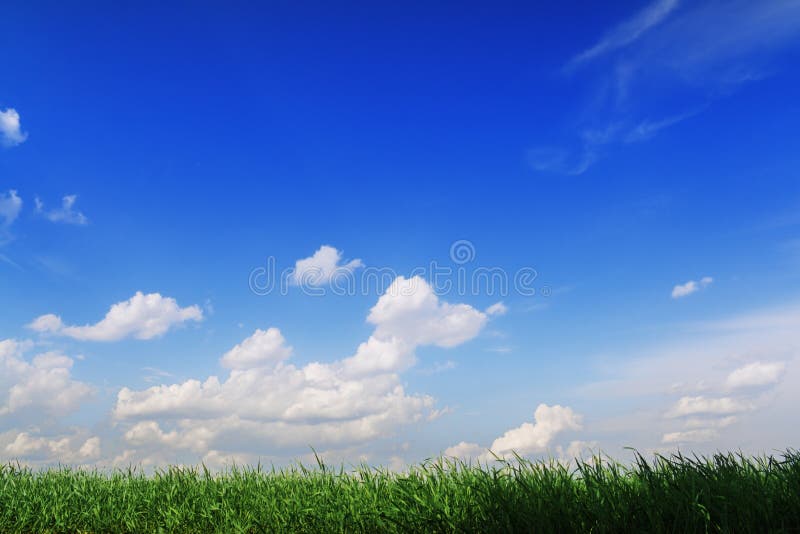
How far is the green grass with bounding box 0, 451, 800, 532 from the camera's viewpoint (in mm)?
5102

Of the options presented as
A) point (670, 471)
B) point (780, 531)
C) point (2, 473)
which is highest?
point (2, 473)

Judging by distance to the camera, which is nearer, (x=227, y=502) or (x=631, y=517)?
(x=631, y=517)

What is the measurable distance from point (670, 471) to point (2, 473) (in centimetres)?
1044

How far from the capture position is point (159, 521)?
23.6ft

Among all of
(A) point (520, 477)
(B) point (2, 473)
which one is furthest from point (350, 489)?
(B) point (2, 473)

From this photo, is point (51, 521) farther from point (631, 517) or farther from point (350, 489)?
point (631, 517)

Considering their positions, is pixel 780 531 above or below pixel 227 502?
below

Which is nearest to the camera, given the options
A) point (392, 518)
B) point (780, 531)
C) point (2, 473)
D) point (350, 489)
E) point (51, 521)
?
point (780, 531)

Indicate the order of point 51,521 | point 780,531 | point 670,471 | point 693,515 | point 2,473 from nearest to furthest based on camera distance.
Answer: point 780,531 < point 693,515 < point 670,471 < point 51,521 < point 2,473

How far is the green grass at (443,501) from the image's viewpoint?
5102 millimetres

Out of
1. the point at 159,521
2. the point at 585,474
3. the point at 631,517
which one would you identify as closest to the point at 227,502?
the point at 159,521

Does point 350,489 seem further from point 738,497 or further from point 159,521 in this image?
point 738,497

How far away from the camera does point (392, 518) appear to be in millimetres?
5785

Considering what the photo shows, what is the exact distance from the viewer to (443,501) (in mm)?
6086
